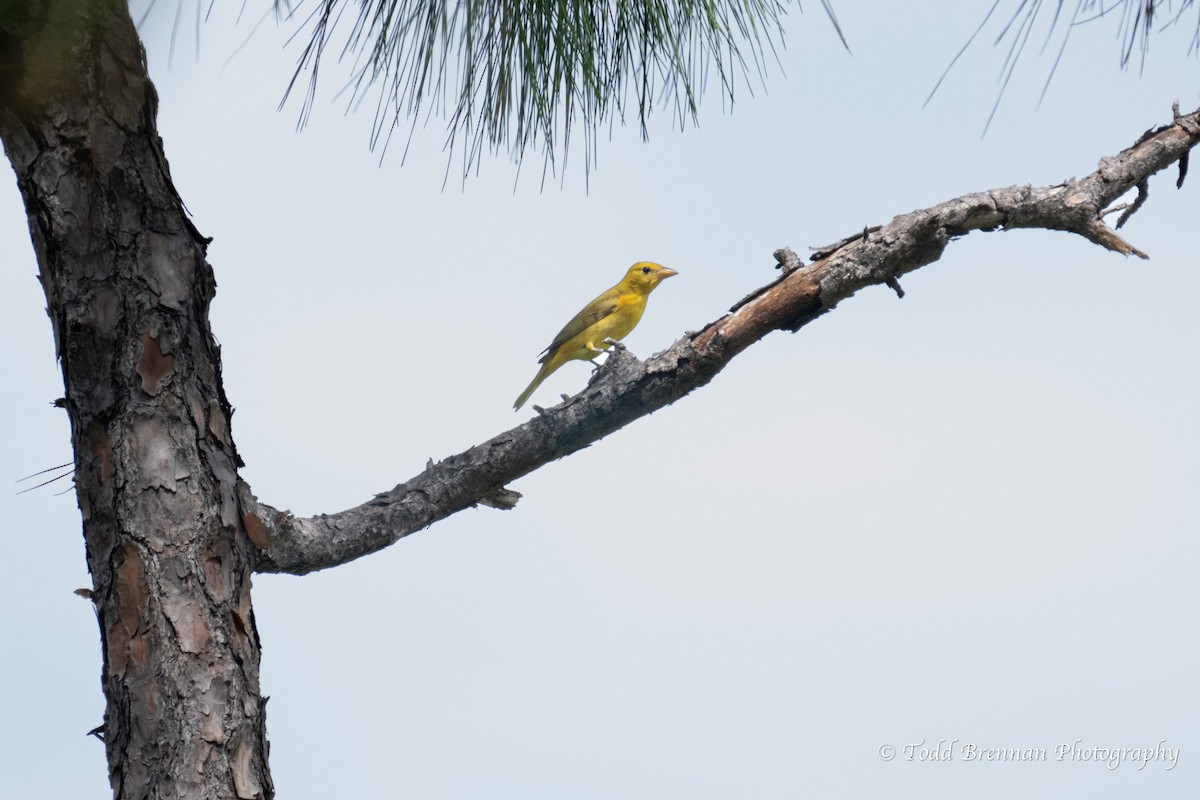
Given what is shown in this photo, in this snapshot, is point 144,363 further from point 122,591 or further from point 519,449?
point 519,449

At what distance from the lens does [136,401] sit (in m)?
2.54

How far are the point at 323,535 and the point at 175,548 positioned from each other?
1.69ft

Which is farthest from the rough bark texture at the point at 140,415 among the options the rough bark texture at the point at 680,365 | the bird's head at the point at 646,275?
the bird's head at the point at 646,275

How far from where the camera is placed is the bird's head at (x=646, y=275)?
18.3ft

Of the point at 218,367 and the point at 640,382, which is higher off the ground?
the point at 218,367

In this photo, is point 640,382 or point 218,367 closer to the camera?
point 218,367

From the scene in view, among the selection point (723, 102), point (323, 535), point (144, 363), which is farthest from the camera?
point (723, 102)

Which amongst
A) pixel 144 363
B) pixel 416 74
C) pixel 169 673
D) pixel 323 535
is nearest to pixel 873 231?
pixel 416 74

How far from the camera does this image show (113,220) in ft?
8.52

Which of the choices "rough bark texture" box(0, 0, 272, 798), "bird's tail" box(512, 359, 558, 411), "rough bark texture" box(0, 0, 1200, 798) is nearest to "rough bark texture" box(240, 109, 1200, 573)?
"rough bark texture" box(0, 0, 1200, 798)

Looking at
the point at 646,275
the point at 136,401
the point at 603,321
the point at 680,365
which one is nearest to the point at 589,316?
the point at 603,321

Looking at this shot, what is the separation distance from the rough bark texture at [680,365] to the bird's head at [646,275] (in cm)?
245

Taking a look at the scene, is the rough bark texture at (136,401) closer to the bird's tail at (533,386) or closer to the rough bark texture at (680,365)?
the rough bark texture at (680,365)

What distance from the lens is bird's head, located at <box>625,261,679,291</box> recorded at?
18.3 feet
